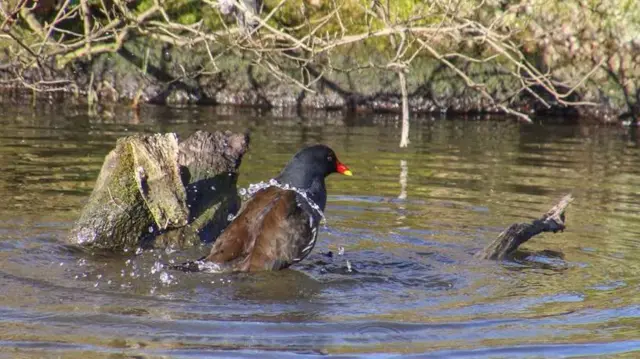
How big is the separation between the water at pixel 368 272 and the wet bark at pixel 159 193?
0.20m

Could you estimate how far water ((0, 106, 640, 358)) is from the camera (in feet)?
18.1

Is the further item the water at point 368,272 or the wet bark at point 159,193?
the wet bark at point 159,193

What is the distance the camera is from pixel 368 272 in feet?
23.9

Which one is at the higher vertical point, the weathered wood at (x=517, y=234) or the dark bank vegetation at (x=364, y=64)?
the dark bank vegetation at (x=364, y=64)

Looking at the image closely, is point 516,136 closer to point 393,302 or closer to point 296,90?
point 296,90

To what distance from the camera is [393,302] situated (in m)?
6.40

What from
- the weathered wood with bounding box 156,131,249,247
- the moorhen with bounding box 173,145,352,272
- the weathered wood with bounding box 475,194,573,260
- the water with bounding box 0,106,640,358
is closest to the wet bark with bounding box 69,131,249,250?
the weathered wood with bounding box 156,131,249,247

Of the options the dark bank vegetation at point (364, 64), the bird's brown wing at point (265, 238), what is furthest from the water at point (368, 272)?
the dark bank vegetation at point (364, 64)

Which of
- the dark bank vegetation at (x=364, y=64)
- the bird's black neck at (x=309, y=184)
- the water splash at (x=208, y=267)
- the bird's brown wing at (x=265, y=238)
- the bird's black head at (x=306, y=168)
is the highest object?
the dark bank vegetation at (x=364, y=64)

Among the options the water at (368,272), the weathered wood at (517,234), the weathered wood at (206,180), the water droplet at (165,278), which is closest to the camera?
the water at (368,272)

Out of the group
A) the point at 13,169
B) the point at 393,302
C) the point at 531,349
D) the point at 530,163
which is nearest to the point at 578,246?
the point at 393,302

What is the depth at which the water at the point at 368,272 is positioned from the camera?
5504mm

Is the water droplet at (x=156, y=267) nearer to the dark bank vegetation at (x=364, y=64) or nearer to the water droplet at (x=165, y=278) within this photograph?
the water droplet at (x=165, y=278)

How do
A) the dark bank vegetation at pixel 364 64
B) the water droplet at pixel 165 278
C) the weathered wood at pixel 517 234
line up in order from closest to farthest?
the water droplet at pixel 165 278 < the weathered wood at pixel 517 234 < the dark bank vegetation at pixel 364 64
